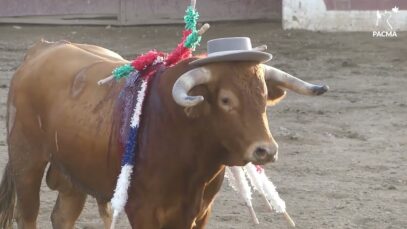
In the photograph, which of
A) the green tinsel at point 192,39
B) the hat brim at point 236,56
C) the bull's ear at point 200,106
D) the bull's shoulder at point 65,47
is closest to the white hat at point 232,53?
the hat brim at point 236,56

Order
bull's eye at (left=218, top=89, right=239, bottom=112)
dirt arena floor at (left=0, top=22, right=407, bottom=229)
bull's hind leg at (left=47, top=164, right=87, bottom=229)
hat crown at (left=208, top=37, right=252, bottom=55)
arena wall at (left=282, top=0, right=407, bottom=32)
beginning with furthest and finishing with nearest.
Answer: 1. arena wall at (left=282, top=0, right=407, bottom=32)
2. dirt arena floor at (left=0, top=22, right=407, bottom=229)
3. bull's hind leg at (left=47, top=164, right=87, bottom=229)
4. hat crown at (left=208, top=37, right=252, bottom=55)
5. bull's eye at (left=218, top=89, right=239, bottom=112)

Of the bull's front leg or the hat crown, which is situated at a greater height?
the hat crown

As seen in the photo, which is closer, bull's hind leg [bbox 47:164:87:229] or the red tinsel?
the red tinsel

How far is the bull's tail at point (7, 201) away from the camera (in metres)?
5.24

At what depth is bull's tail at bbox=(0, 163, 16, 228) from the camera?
5.24 m

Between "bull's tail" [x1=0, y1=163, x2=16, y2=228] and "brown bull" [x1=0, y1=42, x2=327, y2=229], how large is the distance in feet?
0.73

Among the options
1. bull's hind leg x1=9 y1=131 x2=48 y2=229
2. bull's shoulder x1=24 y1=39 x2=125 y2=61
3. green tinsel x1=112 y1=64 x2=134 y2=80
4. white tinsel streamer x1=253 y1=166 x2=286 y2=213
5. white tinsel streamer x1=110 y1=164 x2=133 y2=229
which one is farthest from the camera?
bull's shoulder x1=24 y1=39 x2=125 y2=61

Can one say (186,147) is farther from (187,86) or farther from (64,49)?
(64,49)

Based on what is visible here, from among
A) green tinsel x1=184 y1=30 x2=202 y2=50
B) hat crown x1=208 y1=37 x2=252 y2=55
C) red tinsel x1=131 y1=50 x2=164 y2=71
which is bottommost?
red tinsel x1=131 y1=50 x2=164 y2=71

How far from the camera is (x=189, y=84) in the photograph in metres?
3.68

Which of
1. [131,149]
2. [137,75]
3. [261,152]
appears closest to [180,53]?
[137,75]

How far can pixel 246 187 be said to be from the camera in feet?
14.4

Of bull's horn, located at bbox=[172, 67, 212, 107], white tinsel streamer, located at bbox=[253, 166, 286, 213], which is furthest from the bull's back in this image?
white tinsel streamer, located at bbox=[253, 166, 286, 213]

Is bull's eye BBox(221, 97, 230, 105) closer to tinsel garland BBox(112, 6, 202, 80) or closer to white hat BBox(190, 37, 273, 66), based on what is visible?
white hat BBox(190, 37, 273, 66)
